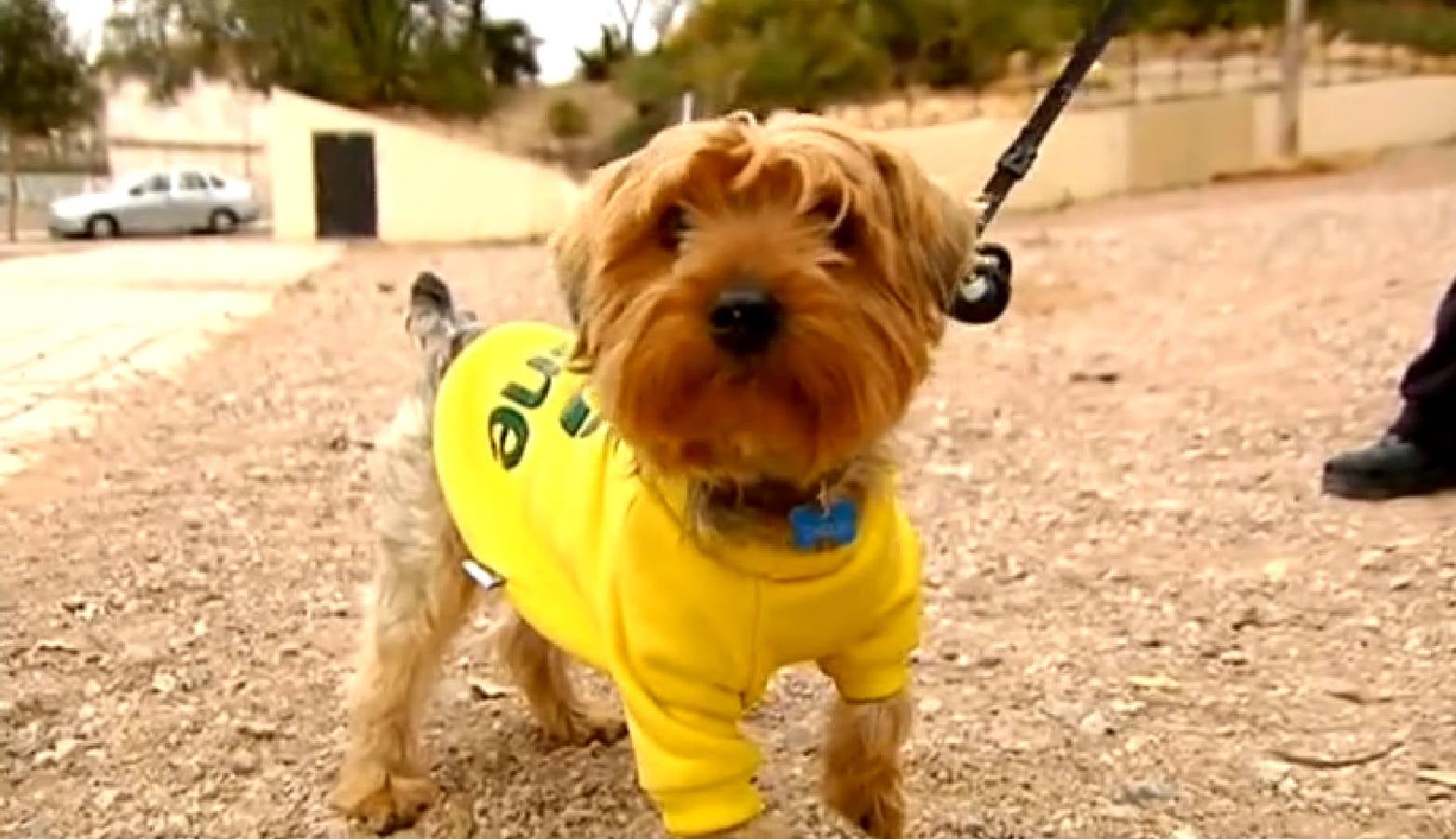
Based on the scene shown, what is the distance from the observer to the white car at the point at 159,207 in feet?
119

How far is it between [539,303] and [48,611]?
8.23 metres

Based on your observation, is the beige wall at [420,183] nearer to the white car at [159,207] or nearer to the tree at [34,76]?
the white car at [159,207]

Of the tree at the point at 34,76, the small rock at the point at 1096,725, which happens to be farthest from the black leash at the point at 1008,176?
the tree at the point at 34,76

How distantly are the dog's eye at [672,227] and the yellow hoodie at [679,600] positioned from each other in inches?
15.2

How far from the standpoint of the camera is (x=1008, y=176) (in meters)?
4.18

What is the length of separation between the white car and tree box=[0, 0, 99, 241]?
1.15m

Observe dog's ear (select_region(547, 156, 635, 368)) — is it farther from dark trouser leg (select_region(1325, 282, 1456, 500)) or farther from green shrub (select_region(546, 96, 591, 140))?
green shrub (select_region(546, 96, 591, 140))

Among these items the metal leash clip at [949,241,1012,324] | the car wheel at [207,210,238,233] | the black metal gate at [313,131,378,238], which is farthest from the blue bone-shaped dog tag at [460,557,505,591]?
the car wheel at [207,210,238,233]

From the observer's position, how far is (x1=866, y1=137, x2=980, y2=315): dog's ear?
3.10 meters

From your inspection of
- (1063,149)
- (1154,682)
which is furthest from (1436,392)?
(1063,149)

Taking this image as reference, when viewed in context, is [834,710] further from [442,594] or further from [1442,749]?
[1442,749]

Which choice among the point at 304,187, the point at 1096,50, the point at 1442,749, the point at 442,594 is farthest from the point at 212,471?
the point at 304,187

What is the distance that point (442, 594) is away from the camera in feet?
13.4

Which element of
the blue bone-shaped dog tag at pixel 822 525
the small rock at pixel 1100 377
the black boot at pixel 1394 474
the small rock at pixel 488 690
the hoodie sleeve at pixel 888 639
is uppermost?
the blue bone-shaped dog tag at pixel 822 525
